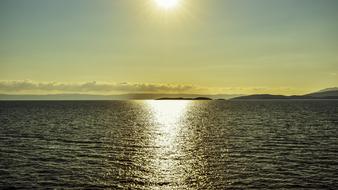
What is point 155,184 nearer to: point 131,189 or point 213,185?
point 131,189

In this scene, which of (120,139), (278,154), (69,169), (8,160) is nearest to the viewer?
(69,169)

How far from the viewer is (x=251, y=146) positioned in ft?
190

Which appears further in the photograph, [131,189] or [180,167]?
[180,167]

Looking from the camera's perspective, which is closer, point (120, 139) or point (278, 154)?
A: point (278, 154)

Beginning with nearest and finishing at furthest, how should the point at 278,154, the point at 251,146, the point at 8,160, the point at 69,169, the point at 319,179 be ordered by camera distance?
the point at 319,179 < the point at 69,169 < the point at 8,160 < the point at 278,154 < the point at 251,146

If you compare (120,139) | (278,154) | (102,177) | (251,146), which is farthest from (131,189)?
(120,139)

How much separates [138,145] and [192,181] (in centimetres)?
2608

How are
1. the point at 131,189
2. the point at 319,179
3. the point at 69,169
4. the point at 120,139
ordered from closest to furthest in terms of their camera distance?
the point at 131,189 → the point at 319,179 → the point at 69,169 → the point at 120,139

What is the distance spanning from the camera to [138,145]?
61.2m

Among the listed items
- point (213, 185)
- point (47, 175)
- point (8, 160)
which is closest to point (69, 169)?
point (47, 175)

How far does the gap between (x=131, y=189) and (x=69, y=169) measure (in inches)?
440

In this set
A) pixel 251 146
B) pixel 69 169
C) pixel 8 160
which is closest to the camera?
pixel 69 169

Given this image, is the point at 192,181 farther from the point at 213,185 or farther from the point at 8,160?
the point at 8,160

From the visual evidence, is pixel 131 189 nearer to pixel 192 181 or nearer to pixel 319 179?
pixel 192 181
